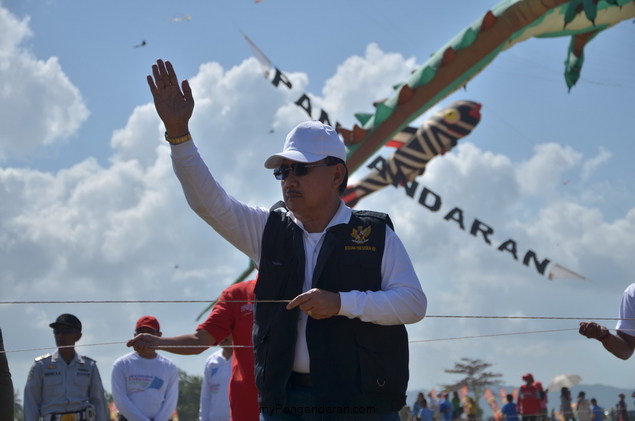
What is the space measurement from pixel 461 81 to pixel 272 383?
17.3m

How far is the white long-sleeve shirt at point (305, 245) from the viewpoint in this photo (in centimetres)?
335

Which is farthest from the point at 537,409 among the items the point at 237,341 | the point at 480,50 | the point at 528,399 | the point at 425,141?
the point at 237,341

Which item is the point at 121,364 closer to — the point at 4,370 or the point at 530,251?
the point at 4,370

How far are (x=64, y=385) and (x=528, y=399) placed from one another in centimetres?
1084

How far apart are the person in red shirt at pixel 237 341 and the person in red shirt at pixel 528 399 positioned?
37.9 ft

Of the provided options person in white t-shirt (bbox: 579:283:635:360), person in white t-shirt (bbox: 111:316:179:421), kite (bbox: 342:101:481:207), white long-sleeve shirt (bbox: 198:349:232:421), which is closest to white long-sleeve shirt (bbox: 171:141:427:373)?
person in white t-shirt (bbox: 579:283:635:360)

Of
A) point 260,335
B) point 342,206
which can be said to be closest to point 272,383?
point 260,335

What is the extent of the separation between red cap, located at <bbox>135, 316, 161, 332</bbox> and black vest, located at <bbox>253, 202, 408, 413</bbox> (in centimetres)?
382

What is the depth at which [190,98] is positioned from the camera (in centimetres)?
342

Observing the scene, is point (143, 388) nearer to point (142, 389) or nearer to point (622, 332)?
point (142, 389)

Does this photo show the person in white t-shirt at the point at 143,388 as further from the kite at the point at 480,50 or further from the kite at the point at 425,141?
the kite at the point at 425,141

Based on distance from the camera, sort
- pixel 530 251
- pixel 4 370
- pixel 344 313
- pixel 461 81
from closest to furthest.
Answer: pixel 344 313, pixel 4 370, pixel 461 81, pixel 530 251

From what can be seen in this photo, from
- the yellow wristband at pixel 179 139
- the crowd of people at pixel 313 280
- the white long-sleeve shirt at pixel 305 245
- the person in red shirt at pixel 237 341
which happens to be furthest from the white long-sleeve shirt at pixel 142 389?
the yellow wristband at pixel 179 139

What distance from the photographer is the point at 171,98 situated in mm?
3383
